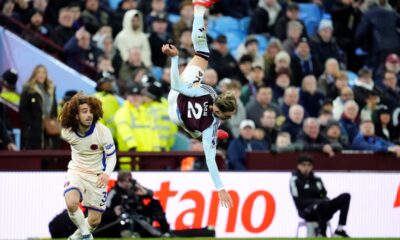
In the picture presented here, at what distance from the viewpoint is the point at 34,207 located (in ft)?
76.3

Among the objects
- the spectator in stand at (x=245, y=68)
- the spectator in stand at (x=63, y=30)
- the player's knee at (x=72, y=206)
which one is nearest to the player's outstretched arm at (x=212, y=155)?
the player's knee at (x=72, y=206)

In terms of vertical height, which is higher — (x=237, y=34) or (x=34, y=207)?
(x=237, y=34)

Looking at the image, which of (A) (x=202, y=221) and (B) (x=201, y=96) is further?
(A) (x=202, y=221)

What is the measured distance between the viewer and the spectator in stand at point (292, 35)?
28047mm

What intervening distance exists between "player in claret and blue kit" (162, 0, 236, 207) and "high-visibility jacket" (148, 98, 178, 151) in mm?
5114

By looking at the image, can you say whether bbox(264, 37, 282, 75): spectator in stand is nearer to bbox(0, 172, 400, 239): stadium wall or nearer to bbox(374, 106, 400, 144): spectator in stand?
bbox(374, 106, 400, 144): spectator in stand

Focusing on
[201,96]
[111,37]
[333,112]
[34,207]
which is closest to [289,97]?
[333,112]

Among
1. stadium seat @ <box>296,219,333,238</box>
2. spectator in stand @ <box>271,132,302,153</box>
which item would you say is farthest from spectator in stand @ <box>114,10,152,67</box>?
stadium seat @ <box>296,219,333,238</box>

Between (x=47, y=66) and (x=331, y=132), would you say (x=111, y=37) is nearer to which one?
(x=47, y=66)

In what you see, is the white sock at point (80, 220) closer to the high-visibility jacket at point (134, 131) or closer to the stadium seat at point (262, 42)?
the high-visibility jacket at point (134, 131)

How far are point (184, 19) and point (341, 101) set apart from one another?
3.19 meters

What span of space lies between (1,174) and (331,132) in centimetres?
551

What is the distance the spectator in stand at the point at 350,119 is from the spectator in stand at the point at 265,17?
3482 millimetres

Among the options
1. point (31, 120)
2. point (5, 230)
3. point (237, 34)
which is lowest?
point (5, 230)
